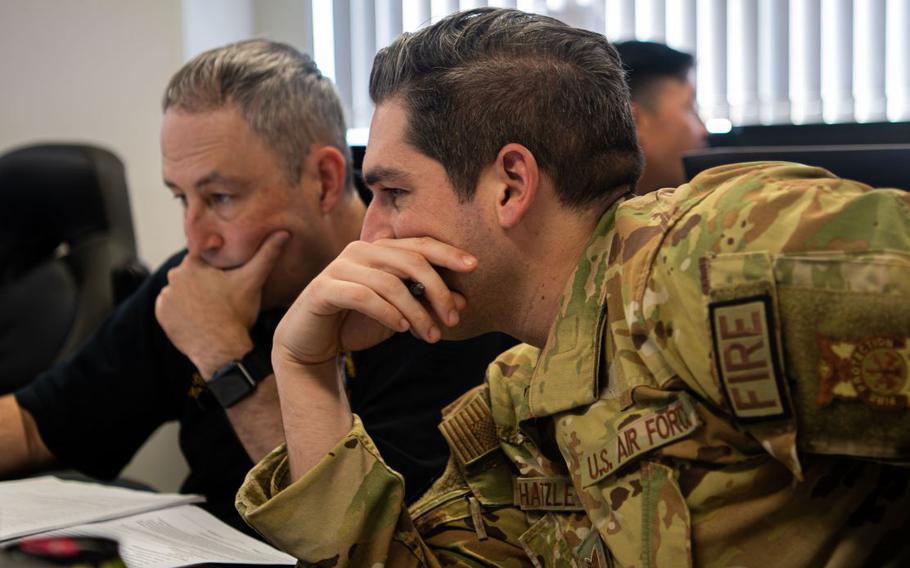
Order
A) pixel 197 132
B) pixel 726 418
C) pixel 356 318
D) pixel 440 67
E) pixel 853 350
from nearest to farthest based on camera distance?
pixel 853 350 → pixel 726 418 → pixel 440 67 → pixel 356 318 → pixel 197 132

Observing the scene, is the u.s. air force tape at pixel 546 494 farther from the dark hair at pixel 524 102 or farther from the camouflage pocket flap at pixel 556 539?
the dark hair at pixel 524 102

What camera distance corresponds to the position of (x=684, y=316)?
836 mm

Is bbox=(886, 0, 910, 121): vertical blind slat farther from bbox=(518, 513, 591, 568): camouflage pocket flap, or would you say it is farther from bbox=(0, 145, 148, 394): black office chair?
bbox=(518, 513, 591, 568): camouflage pocket flap

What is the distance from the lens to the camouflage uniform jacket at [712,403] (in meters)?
0.76

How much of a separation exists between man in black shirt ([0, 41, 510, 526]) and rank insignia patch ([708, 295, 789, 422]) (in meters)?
0.74

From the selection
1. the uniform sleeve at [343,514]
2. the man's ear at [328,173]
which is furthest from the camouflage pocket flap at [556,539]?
the man's ear at [328,173]

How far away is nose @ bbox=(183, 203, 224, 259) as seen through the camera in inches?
64.3

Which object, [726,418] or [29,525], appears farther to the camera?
[29,525]

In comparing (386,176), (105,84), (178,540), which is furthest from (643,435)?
(105,84)

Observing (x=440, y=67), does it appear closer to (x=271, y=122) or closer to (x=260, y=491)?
(x=260, y=491)

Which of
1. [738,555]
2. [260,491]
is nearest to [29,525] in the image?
[260,491]

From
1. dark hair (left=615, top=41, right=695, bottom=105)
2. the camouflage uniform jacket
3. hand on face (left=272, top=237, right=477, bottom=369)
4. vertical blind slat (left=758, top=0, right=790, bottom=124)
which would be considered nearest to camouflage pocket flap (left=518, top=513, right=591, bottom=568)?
the camouflage uniform jacket

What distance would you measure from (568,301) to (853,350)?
32 cm

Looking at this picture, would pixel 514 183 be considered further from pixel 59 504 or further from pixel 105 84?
pixel 105 84
